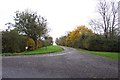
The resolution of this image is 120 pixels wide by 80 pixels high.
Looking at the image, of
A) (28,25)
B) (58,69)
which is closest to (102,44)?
(28,25)

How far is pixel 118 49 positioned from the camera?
2109 inches

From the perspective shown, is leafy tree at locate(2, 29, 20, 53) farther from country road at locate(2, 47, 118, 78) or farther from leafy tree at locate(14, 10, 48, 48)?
country road at locate(2, 47, 118, 78)

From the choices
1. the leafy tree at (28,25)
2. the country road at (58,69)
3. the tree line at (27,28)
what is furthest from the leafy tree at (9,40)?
the country road at (58,69)

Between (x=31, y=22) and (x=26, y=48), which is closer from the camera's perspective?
(x=26, y=48)

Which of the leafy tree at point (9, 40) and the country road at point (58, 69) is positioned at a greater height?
the leafy tree at point (9, 40)

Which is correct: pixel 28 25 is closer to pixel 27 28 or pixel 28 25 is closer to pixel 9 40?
pixel 27 28

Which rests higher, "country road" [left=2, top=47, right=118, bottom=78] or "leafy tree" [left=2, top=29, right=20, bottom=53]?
"leafy tree" [left=2, top=29, right=20, bottom=53]

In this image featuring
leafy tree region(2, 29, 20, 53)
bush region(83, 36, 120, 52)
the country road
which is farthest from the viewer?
bush region(83, 36, 120, 52)

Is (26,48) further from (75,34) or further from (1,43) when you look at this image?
(75,34)

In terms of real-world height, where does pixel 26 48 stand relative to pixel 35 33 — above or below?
below

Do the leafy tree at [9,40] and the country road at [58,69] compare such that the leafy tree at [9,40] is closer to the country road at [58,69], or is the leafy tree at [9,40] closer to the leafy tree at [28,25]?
the leafy tree at [28,25]

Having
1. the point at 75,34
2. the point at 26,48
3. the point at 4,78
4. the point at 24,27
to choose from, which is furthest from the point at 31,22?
the point at 4,78

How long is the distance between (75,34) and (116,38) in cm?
2897

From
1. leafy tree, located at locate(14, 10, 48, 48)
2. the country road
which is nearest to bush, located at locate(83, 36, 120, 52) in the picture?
leafy tree, located at locate(14, 10, 48, 48)
